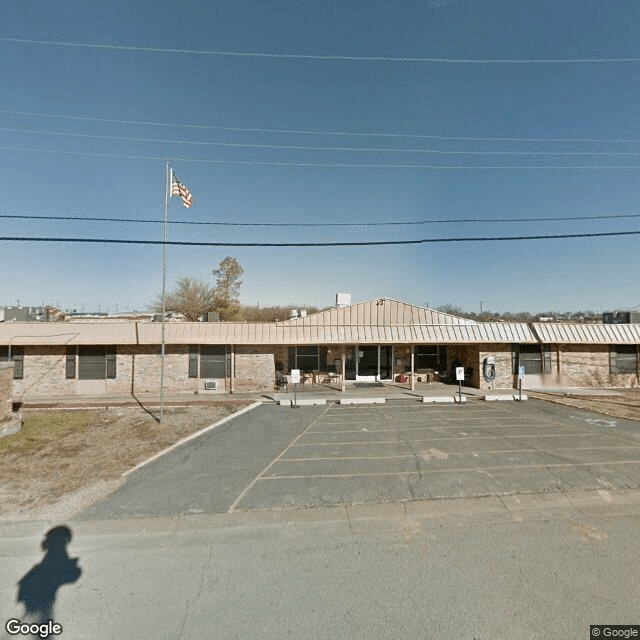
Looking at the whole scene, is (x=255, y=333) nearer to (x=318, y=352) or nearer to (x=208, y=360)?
(x=208, y=360)

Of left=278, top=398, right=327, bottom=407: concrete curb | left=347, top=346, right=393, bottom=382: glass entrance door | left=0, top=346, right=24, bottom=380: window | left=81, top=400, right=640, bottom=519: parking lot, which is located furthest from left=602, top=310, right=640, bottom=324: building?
left=0, top=346, right=24, bottom=380: window

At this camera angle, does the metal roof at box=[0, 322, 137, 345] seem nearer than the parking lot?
No

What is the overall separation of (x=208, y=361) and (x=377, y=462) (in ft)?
42.5

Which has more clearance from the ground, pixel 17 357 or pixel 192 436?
pixel 17 357

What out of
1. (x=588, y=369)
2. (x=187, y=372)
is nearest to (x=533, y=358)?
(x=588, y=369)

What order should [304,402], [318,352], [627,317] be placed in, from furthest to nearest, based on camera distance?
[627,317] → [318,352] → [304,402]

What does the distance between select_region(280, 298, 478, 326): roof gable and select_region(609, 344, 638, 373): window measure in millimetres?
9106

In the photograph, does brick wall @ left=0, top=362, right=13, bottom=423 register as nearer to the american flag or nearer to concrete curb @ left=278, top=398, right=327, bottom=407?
the american flag

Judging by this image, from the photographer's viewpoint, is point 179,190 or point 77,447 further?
point 179,190

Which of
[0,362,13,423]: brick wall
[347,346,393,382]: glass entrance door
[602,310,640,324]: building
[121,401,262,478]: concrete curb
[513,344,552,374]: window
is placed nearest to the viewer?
[121,401,262,478]: concrete curb

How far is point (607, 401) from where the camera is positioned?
1617 centimetres

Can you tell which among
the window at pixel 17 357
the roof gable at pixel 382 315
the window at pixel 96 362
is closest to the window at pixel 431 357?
the roof gable at pixel 382 315

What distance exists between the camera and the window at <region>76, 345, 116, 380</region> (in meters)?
18.1

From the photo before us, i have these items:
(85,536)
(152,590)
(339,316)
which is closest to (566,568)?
(152,590)
